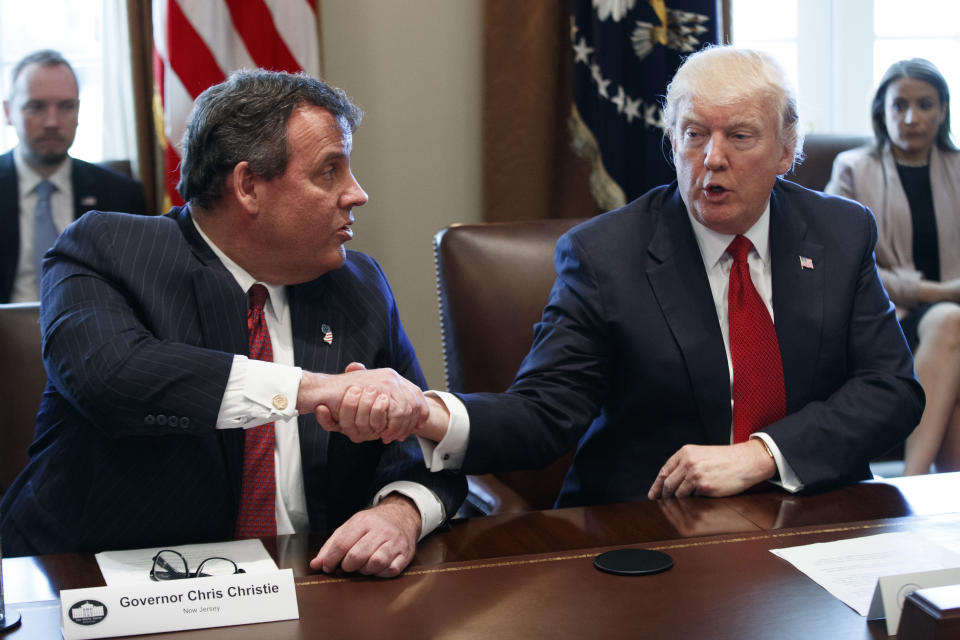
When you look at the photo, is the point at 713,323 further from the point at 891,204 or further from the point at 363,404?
the point at 891,204

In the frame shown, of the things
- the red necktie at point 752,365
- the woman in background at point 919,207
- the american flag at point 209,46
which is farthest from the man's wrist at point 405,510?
the woman in background at point 919,207

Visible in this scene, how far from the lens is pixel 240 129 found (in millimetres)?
1837

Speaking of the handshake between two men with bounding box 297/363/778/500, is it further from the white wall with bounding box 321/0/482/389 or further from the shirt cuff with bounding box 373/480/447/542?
the white wall with bounding box 321/0/482/389

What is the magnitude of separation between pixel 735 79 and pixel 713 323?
0.49 m

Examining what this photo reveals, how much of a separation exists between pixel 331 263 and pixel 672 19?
230 cm

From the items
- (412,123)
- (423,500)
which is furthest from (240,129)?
(412,123)

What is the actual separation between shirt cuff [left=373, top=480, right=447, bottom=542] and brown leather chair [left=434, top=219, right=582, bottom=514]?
607mm

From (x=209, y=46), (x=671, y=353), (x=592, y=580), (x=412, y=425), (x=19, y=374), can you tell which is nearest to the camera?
(x=592, y=580)

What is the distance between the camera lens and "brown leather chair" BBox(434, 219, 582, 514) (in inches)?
89.7

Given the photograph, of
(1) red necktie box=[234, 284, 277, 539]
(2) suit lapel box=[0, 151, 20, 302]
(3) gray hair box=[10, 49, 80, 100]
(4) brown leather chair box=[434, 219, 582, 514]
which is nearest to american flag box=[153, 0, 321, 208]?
(3) gray hair box=[10, 49, 80, 100]

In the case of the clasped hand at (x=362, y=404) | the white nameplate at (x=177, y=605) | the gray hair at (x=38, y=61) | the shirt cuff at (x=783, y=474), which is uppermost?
the gray hair at (x=38, y=61)

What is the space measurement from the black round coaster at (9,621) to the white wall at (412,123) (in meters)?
2.76

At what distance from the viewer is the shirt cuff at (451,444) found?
1.77 metres

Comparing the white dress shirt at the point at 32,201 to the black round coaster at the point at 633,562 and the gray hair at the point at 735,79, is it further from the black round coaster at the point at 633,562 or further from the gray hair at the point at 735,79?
the black round coaster at the point at 633,562
